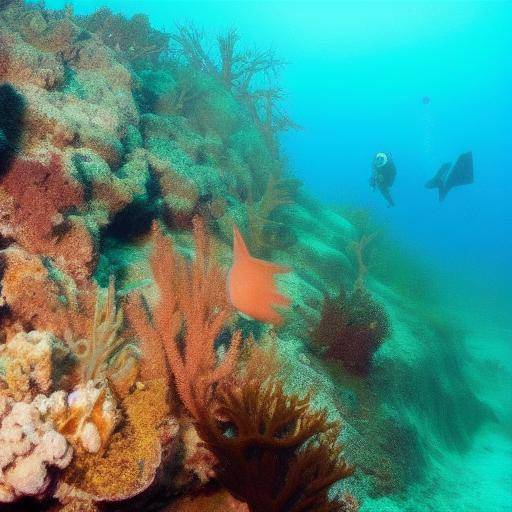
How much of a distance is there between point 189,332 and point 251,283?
0.56 m

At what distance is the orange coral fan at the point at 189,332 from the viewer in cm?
228

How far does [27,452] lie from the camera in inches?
59.1

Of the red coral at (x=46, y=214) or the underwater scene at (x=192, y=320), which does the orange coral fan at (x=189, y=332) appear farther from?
the red coral at (x=46, y=214)

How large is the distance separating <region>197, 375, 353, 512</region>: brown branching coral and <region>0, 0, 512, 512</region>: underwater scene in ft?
0.05

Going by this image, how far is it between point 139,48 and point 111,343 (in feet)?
29.6

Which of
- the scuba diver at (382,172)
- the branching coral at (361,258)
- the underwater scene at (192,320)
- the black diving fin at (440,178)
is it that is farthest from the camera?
the black diving fin at (440,178)

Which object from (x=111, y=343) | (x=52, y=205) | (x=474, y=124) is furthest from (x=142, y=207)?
(x=474, y=124)

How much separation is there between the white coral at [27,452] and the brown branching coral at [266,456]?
835 millimetres

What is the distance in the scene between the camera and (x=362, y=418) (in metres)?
4.27

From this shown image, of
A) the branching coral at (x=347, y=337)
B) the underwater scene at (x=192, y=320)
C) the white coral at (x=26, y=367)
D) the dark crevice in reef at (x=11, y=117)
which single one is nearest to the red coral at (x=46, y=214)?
the underwater scene at (x=192, y=320)

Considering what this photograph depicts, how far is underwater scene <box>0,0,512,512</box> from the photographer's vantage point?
1919 mm

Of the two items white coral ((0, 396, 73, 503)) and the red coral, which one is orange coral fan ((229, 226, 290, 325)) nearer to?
white coral ((0, 396, 73, 503))

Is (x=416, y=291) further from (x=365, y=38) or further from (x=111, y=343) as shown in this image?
(x=365, y=38)

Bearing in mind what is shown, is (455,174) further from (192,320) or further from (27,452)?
(27,452)
